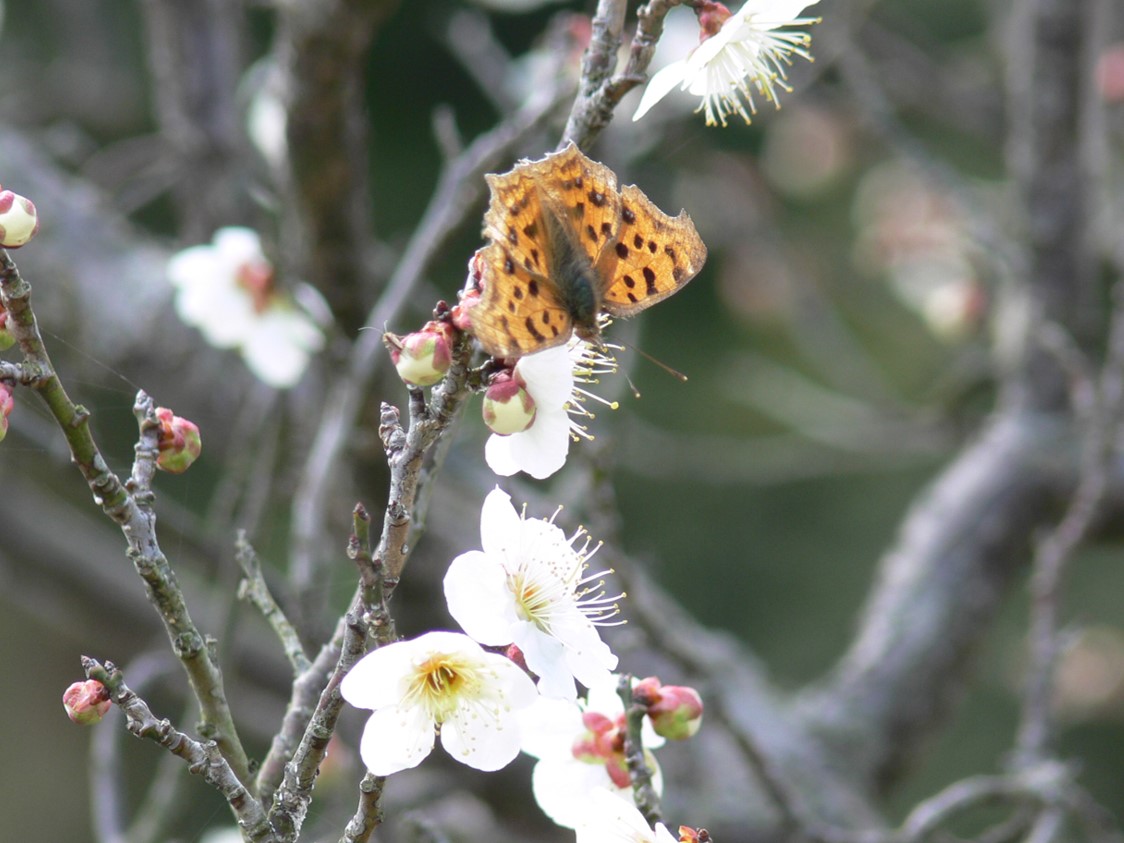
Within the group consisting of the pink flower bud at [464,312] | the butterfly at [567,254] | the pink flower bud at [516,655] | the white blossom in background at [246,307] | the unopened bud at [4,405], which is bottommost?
the pink flower bud at [516,655]

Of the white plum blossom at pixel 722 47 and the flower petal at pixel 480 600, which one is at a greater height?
the white plum blossom at pixel 722 47

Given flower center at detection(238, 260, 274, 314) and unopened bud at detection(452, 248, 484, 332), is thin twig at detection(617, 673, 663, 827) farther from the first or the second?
flower center at detection(238, 260, 274, 314)

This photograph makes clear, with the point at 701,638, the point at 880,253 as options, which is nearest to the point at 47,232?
the point at 701,638

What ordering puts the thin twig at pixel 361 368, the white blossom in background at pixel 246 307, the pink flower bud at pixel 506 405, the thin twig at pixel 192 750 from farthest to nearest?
1. the white blossom in background at pixel 246 307
2. the thin twig at pixel 361 368
3. the pink flower bud at pixel 506 405
4. the thin twig at pixel 192 750

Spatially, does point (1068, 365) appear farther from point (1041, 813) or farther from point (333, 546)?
point (333, 546)

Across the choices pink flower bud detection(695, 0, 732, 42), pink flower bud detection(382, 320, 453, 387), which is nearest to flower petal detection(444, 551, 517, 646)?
pink flower bud detection(382, 320, 453, 387)

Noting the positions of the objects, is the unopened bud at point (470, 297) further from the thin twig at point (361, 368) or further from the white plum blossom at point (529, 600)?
the thin twig at point (361, 368)

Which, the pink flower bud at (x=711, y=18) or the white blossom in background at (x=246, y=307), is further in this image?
the white blossom in background at (x=246, y=307)

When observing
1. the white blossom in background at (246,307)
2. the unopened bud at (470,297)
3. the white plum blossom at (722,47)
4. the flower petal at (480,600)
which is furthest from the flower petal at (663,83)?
the white blossom in background at (246,307)
